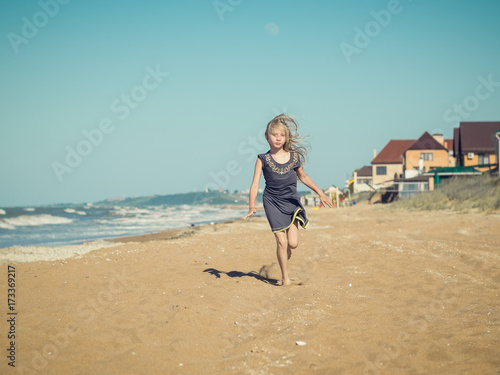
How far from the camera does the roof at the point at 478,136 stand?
4288 cm

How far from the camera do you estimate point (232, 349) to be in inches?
133

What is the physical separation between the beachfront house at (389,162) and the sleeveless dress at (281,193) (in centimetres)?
5359

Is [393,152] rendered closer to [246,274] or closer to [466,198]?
[466,198]

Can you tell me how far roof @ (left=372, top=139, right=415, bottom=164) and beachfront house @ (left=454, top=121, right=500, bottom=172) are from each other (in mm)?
11193

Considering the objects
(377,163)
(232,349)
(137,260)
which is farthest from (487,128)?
(232,349)

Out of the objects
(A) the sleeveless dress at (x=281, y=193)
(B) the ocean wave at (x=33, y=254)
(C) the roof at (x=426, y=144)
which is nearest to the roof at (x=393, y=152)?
(C) the roof at (x=426, y=144)

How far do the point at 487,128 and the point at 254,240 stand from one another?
42.8 m

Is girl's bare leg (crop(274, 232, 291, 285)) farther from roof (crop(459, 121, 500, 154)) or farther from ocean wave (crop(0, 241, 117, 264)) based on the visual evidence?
roof (crop(459, 121, 500, 154))

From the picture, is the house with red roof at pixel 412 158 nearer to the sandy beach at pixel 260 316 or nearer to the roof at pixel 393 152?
the roof at pixel 393 152

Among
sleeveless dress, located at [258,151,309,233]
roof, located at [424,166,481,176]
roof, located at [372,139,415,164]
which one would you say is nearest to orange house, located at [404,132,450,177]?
roof, located at [372,139,415,164]

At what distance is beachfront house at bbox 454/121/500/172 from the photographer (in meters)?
42.7

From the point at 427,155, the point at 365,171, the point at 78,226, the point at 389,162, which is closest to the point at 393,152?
the point at 389,162

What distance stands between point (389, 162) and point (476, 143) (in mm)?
14774

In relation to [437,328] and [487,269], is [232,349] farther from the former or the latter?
[487,269]
